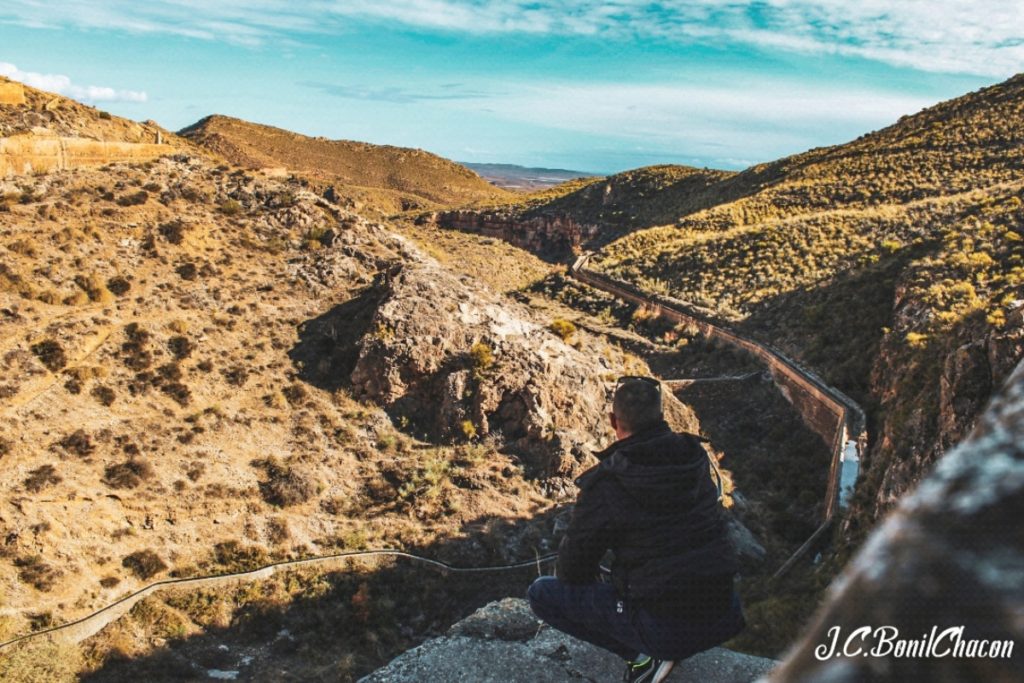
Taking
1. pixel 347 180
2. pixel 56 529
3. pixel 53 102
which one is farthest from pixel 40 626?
pixel 347 180

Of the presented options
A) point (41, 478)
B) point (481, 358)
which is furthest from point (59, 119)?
point (481, 358)

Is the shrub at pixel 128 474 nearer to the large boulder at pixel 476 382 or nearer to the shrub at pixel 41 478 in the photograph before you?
the shrub at pixel 41 478

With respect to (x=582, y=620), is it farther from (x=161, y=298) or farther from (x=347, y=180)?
Result: (x=347, y=180)

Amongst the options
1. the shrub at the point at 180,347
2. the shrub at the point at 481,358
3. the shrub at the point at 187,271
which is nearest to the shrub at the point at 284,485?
the shrub at the point at 180,347

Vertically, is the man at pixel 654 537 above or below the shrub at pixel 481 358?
above

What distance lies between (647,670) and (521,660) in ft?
5.74

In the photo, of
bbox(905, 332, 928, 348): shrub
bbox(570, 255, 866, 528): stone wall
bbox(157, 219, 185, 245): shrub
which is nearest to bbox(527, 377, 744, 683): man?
bbox(570, 255, 866, 528): stone wall

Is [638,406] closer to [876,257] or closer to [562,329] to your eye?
[562,329]

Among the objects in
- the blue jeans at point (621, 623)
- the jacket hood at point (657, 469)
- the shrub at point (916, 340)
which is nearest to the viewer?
the jacket hood at point (657, 469)

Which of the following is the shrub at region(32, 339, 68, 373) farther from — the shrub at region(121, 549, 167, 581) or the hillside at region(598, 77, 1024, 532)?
the hillside at region(598, 77, 1024, 532)

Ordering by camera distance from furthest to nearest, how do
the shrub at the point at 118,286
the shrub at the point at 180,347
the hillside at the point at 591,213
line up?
the hillside at the point at 591,213 → the shrub at the point at 118,286 → the shrub at the point at 180,347

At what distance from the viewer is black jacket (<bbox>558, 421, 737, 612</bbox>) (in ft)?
11.3

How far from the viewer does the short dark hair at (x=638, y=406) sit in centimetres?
360

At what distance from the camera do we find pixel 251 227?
25109 millimetres
